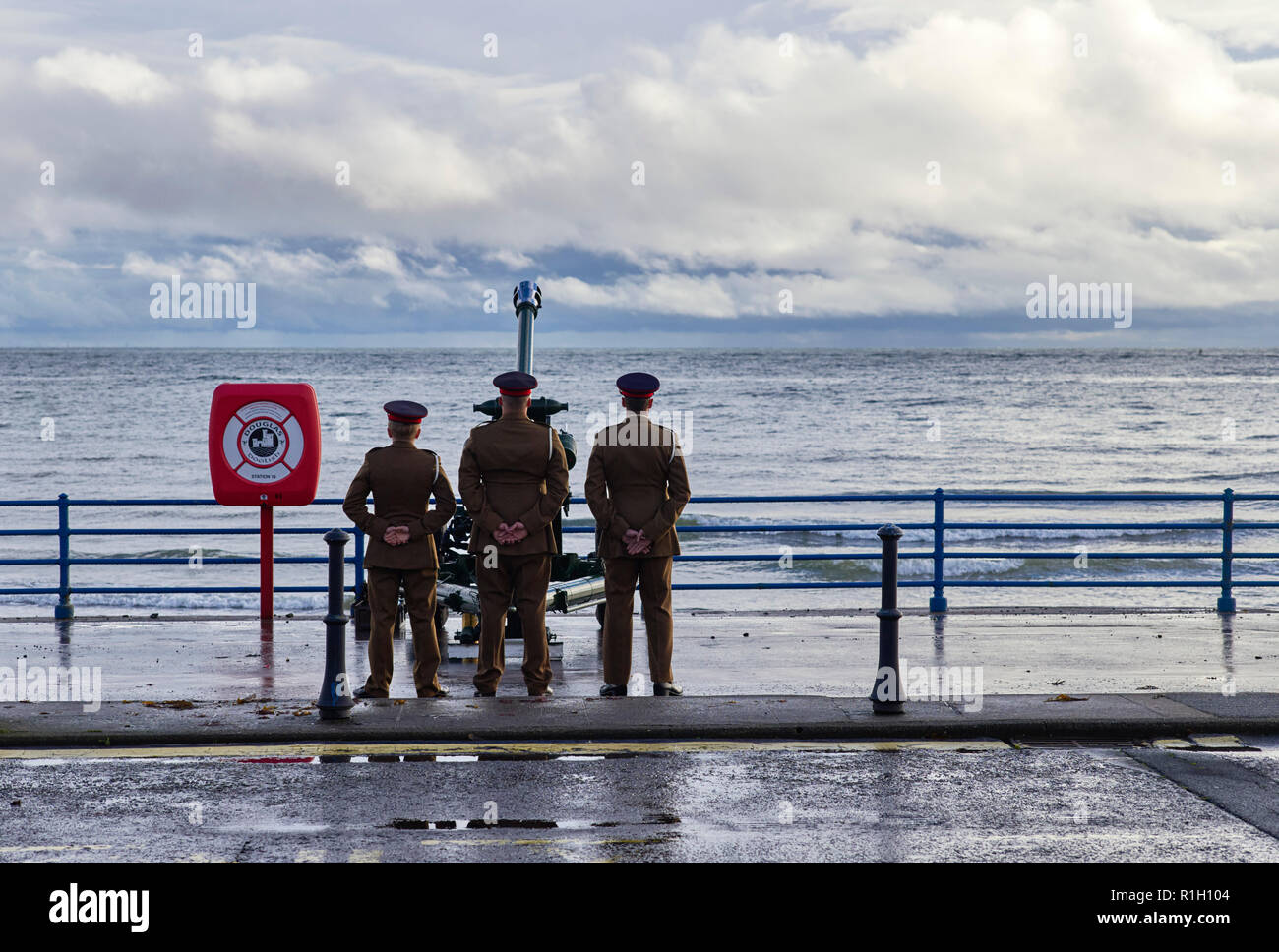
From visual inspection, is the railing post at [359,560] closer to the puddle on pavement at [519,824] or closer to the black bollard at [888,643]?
the black bollard at [888,643]

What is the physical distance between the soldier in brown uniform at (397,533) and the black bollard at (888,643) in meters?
2.72

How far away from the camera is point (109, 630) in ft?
37.4

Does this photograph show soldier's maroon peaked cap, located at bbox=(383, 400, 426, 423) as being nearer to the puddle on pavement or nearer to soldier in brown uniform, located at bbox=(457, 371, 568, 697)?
soldier in brown uniform, located at bbox=(457, 371, 568, 697)

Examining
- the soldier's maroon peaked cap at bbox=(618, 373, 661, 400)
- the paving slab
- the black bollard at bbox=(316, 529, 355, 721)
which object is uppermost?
the soldier's maroon peaked cap at bbox=(618, 373, 661, 400)

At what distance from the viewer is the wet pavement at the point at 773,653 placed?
882cm

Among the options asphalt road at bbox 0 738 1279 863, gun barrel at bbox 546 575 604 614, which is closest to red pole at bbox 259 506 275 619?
gun barrel at bbox 546 575 604 614

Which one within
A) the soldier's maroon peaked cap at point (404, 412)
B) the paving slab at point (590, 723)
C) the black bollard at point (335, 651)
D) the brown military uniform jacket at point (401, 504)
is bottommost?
the paving slab at point (590, 723)

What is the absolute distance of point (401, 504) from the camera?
335 inches

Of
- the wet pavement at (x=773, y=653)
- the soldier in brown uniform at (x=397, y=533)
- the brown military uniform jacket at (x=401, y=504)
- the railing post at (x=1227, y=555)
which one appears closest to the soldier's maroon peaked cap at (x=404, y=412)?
the soldier in brown uniform at (x=397, y=533)

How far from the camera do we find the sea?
58.3 feet

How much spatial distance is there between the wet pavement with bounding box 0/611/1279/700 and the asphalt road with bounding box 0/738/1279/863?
1815mm

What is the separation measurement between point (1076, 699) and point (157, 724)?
16.8 feet

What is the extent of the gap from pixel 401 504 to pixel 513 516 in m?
0.74
